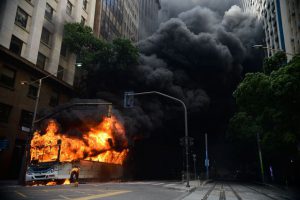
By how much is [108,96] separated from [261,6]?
34745mm

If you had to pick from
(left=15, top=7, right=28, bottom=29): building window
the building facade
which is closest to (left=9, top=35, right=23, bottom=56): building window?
the building facade

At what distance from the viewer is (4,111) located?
25.0 meters

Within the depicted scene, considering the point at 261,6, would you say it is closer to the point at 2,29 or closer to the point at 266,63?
the point at 266,63

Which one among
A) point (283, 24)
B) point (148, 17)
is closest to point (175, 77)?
point (283, 24)

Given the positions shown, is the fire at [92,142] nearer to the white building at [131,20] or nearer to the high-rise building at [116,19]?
the high-rise building at [116,19]

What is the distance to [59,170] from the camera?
19562 millimetres

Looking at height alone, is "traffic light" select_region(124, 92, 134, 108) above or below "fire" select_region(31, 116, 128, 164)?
above

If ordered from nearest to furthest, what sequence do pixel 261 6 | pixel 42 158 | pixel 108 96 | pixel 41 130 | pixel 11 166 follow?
pixel 42 158 < pixel 11 166 < pixel 41 130 < pixel 108 96 < pixel 261 6

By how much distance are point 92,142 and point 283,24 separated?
28.4m

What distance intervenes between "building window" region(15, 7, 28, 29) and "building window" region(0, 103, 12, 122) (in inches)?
342

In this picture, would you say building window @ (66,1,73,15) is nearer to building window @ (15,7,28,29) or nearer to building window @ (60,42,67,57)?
building window @ (60,42,67,57)

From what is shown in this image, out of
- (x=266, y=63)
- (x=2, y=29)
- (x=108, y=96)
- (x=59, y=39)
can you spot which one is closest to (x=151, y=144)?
(x=108, y=96)

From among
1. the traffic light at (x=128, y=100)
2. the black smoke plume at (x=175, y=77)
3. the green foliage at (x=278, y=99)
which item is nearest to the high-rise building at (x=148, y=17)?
the black smoke plume at (x=175, y=77)

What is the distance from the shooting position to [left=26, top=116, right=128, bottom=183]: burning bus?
1964 cm
